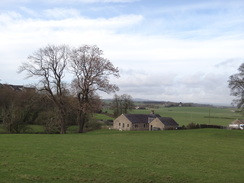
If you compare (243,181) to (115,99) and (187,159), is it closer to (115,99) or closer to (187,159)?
(187,159)

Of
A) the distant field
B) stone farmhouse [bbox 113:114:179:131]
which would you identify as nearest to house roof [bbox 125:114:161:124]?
stone farmhouse [bbox 113:114:179:131]

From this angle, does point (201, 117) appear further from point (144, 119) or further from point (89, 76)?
point (89, 76)

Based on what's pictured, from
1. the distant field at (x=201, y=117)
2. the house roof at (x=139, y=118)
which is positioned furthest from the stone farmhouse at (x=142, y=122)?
the distant field at (x=201, y=117)

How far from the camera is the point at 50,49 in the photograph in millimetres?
41719

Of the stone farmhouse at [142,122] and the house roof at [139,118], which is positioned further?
the house roof at [139,118]

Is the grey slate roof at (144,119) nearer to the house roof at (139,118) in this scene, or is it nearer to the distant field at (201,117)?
the house roof at (139,118)

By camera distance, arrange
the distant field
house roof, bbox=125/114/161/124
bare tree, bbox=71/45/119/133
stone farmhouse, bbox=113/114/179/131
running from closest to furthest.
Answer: bare tree, bbox=71/45/119/133
stone farmhouse, bbox=113/114/179/131
house roof, bbox=125/114/161/124
the distant field

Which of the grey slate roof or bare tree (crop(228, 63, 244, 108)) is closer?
bare tree (crop(228, 63, 244, 108))

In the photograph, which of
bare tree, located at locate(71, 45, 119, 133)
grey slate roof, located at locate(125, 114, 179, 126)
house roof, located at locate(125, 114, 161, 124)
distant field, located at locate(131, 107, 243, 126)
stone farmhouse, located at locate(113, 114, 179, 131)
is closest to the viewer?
bare tree, located at locate(71, 45, 119, 133)

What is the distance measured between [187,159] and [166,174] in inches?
208

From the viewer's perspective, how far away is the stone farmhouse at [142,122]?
227 ft

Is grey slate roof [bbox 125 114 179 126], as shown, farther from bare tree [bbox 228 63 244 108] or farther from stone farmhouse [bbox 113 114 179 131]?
bare tree [bbox 228 63 244 108]

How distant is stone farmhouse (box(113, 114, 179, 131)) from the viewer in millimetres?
69188

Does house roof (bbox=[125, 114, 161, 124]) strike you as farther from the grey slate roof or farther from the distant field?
the distant field
